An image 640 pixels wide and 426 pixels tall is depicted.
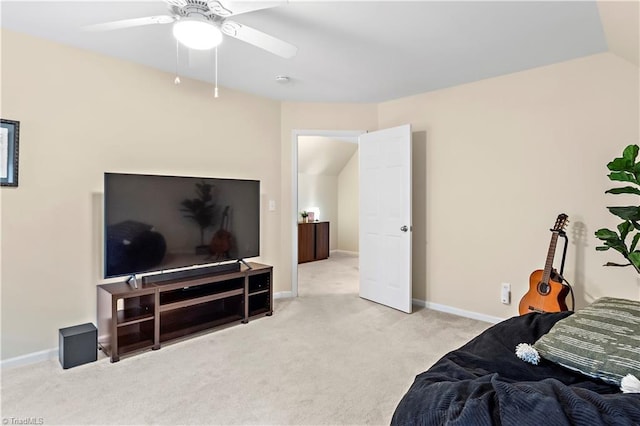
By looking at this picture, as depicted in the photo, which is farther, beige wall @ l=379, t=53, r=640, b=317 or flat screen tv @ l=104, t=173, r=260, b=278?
beige wall @ l=379, t=53, r=640, b=317

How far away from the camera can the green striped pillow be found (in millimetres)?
1100

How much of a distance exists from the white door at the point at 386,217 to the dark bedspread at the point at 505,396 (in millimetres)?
2416

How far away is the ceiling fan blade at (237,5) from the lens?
5.72 feet

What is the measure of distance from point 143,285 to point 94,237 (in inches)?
22.7

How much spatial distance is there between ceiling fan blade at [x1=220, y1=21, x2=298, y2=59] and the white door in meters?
1.96

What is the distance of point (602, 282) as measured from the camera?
2.87 meters

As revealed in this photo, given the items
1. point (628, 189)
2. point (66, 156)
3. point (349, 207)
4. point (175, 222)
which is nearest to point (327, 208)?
point (349, 207)

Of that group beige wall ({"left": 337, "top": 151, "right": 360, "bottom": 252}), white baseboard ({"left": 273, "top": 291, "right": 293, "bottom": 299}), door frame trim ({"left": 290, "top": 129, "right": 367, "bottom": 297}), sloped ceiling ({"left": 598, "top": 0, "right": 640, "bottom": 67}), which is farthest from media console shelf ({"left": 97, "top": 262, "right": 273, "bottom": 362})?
beige wall ({"left": 337, "top": 151, "right": 360, "bottom": 252})

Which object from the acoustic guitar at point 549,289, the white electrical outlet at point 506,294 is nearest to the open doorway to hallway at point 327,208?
the white electrical outlet at point 506,294

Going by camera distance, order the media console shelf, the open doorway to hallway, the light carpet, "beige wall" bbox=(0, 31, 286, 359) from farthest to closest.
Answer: the open doorway to hallway
the media console shelf
"beige wall" bbox=(0, 31, 286, 359)
the light carpet

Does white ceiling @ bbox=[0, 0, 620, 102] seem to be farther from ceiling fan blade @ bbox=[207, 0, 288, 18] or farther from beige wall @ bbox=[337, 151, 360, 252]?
beige wall @ bbox=[337, 151, 360, 252]

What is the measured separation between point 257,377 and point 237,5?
2.22 m

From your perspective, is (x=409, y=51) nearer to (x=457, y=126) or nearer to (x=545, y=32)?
(x=545, y=32)

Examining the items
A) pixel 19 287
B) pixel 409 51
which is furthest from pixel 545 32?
pixel 19 287
